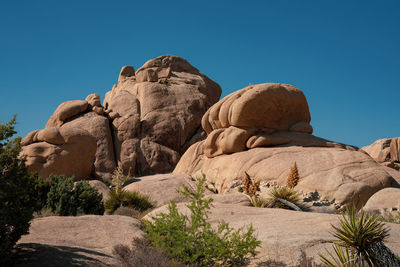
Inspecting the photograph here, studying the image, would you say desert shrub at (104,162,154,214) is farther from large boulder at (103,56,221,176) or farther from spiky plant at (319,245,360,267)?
large boulder at (103,56,221,176)

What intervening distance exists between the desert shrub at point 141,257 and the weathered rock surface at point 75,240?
0.15 m

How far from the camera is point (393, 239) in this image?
727 centimetres

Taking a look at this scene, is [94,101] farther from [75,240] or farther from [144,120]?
[75,240]

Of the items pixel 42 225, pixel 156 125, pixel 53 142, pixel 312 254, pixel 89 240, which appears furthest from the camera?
pixel 156 125

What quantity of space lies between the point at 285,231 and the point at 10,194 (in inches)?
199

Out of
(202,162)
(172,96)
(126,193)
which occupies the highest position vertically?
(172,96)

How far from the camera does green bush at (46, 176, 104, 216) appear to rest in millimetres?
10938

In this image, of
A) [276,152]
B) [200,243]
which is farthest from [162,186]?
[200,243]

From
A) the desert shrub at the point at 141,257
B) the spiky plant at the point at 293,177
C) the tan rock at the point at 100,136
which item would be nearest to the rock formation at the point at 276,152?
the spiky plant at the point at 293,177

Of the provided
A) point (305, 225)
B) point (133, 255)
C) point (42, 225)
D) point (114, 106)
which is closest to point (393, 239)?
point (305, 225)

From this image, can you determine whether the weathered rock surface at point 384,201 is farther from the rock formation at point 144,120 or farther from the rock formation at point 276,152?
the rock formation at point 144,120

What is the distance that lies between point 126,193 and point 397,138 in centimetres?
2809

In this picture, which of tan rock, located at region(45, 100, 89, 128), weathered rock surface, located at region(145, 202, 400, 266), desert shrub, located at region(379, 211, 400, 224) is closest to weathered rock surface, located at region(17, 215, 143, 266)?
weathered rock surface, located at region(145, 202, 400, 266)

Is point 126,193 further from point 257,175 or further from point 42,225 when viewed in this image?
point 42,225
